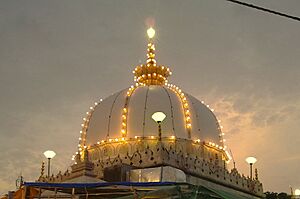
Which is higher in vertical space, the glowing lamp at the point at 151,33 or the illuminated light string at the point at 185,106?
the glowing lamp at the point at 151,33

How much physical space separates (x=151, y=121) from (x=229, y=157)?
5106 mm

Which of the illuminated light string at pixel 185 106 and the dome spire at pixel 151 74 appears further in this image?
the dome spire at pixel 151 74

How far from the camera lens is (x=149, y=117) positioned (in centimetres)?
2648

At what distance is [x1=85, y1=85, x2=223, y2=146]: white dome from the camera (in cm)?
2635

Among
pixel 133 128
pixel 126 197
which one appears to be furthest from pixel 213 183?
pixel 126 197

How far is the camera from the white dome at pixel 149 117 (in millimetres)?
26353

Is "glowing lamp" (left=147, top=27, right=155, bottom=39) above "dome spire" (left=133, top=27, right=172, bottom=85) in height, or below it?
above

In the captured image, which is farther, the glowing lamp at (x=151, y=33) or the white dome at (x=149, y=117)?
the glowing lamp at (x=151, y=33)

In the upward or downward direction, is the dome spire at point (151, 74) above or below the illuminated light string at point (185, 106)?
above

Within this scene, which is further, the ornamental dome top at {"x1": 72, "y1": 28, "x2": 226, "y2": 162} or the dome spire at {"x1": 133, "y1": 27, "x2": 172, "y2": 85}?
the dome spire at {"x1": 133, "y1": 27, "x2": 172, "y2": 85}

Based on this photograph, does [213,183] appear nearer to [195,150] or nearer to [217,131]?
[195,150]

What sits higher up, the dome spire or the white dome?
the dome spire

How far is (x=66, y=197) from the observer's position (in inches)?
647

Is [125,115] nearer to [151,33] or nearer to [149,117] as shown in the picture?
[149,117]
